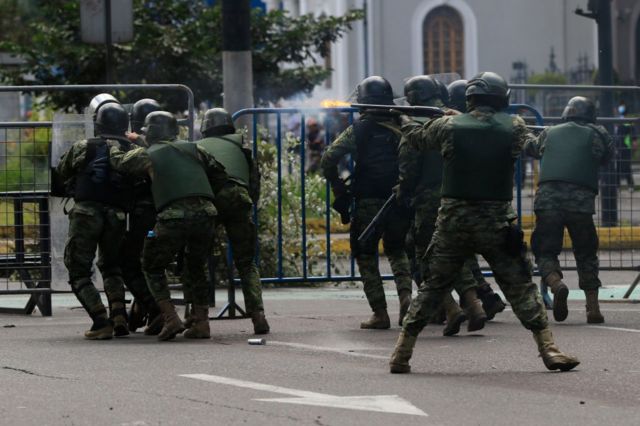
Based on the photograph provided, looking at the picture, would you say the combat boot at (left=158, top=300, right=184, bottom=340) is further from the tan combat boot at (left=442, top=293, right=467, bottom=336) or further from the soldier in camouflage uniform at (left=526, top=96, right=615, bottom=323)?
the soldier in camouflage uniform at (left=526, top=96, right=615, bottom=323)

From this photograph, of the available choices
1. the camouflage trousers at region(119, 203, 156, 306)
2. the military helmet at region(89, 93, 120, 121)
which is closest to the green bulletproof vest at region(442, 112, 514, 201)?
the camouflage trousers at region(119, 203, 156, 306)

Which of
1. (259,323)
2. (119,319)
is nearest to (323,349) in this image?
(259,323)

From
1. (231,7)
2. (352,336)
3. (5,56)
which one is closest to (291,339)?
(352,336)

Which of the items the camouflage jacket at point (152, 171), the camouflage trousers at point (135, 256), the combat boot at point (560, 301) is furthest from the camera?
the combat boot at point (560, 301)

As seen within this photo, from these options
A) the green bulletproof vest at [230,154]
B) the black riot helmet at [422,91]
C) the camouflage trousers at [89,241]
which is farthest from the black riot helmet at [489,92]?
the camouflage trousers at [89,241]

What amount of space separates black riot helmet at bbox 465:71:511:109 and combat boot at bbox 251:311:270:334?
2.74 metres

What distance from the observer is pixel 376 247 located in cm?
1160

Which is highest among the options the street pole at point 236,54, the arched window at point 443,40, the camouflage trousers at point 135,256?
the arched window at point 443,40

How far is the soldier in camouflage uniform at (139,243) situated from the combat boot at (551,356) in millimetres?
3151

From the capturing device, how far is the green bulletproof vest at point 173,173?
1061 cm

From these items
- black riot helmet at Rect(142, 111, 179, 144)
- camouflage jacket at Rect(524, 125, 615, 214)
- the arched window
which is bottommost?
camouflage jacket at Rect(524, 125, 615, 214)

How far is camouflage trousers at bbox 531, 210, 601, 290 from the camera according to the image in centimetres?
1191

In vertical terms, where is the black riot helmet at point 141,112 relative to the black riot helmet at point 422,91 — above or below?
below

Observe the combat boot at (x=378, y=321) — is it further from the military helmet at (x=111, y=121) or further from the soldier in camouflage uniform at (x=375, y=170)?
the military helmet at (x=111, y=121)
